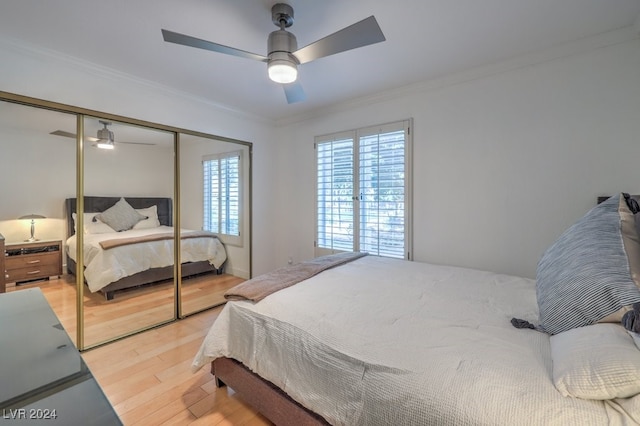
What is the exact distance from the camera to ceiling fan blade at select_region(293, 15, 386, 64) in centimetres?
144

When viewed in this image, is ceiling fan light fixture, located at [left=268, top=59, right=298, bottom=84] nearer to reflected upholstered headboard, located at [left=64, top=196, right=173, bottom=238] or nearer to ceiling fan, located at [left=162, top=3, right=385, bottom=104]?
ceiling fan, located at [left=162, top=3, right=385, bottom=104]

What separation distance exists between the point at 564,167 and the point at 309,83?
2.36 meters

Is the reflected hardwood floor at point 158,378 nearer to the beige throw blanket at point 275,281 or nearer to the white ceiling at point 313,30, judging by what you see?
the beige throw blanket at point 275,281

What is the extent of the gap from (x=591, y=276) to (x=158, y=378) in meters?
2.59

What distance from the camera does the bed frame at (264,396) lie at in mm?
1311

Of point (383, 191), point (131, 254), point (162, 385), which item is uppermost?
point (383, 191)

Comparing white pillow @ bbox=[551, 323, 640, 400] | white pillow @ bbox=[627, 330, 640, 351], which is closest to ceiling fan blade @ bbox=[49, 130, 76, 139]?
white pillow @ bbox=[551, 323, 640, 400]

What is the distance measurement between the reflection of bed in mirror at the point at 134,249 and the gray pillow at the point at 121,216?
0.12 feet

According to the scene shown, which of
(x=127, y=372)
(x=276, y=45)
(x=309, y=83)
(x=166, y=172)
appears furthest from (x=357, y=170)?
(x=127, y=372)

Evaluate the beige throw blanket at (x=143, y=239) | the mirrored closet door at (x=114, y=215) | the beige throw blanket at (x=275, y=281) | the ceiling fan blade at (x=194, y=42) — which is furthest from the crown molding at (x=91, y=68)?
the beige throw blanket at (x=275, y=281)

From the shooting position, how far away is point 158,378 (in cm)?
199

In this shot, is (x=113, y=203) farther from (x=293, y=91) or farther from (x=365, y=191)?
(x=365, y=191)

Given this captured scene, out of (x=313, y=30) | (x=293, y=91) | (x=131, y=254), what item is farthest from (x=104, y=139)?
(x=313, y=30)

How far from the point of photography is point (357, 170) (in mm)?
3287
